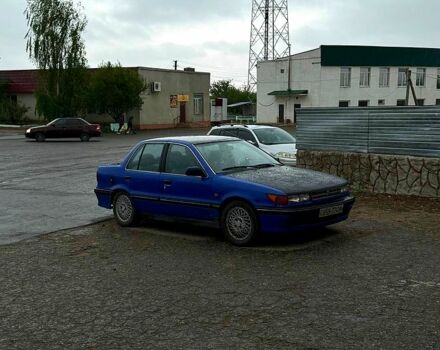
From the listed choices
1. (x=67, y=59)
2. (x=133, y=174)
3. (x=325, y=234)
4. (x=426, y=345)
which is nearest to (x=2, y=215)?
(x=133, y=174)

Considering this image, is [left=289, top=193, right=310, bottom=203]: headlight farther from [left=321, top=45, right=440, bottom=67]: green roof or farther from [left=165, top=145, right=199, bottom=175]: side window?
[left=321, top=45, right=440, bottom=67]: green roof

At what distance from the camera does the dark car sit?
120ft

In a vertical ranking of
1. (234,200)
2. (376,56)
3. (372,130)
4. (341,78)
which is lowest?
(234,200)

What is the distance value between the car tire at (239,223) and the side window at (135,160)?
2105mm

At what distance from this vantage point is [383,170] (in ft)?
38.4

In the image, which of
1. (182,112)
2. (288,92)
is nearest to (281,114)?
(288,92)

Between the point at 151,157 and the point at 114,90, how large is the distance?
3708cm

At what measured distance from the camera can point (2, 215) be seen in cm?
1089

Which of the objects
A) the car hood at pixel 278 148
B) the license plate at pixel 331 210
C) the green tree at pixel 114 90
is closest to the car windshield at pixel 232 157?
the license plate at pixel 331 210

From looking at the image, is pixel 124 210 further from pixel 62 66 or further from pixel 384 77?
pixel 384 77

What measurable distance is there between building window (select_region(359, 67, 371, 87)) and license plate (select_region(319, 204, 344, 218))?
58473 millimetres

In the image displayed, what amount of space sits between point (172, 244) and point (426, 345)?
438cm

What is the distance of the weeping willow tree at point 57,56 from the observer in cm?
4709

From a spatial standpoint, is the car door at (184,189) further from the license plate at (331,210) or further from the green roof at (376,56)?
the green roof at (376,56)
